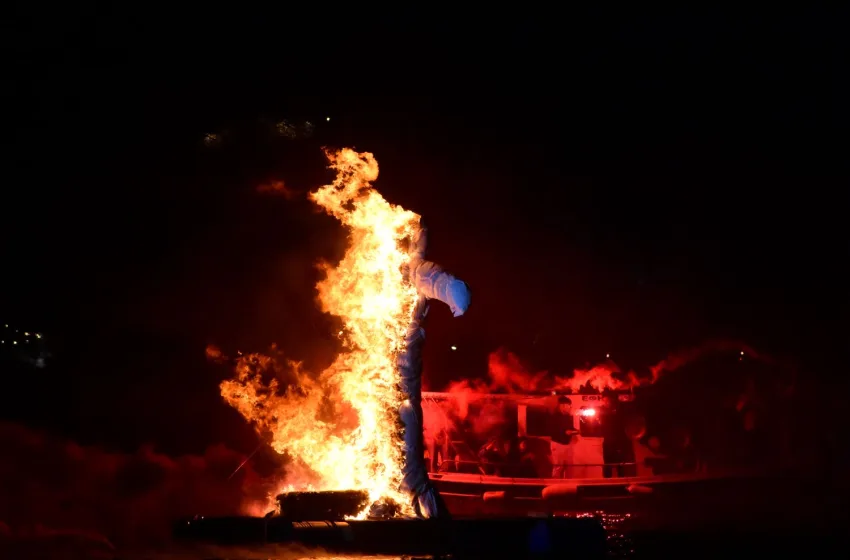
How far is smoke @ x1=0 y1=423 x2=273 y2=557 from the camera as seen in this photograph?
15.6 metres

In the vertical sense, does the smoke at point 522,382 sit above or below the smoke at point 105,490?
above

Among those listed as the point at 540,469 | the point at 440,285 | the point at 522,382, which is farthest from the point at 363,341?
the point at 522,382

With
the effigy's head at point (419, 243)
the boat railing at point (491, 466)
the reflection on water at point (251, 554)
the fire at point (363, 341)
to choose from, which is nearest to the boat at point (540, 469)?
the boat railing at point (491, 466)

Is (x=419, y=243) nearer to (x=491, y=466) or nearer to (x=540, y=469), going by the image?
(x=491, y=466)

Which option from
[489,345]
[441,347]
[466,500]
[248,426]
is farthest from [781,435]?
[248,426]

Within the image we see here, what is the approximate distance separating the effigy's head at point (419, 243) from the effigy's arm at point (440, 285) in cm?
11

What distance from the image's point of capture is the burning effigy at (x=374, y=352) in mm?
11617

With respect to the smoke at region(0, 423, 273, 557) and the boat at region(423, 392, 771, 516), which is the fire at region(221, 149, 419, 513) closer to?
the smoke at region(0, 423, 273, 557)

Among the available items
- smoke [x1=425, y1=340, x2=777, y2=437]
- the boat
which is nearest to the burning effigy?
the boat

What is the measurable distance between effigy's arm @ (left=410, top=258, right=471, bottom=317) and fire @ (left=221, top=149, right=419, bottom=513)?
0.30 meters

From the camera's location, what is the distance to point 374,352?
12.2 m

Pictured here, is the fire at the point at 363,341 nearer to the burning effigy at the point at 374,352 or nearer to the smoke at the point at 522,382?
the burning effigy at the point at 374,352

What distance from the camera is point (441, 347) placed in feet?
109

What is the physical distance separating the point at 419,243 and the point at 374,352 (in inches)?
76.8
